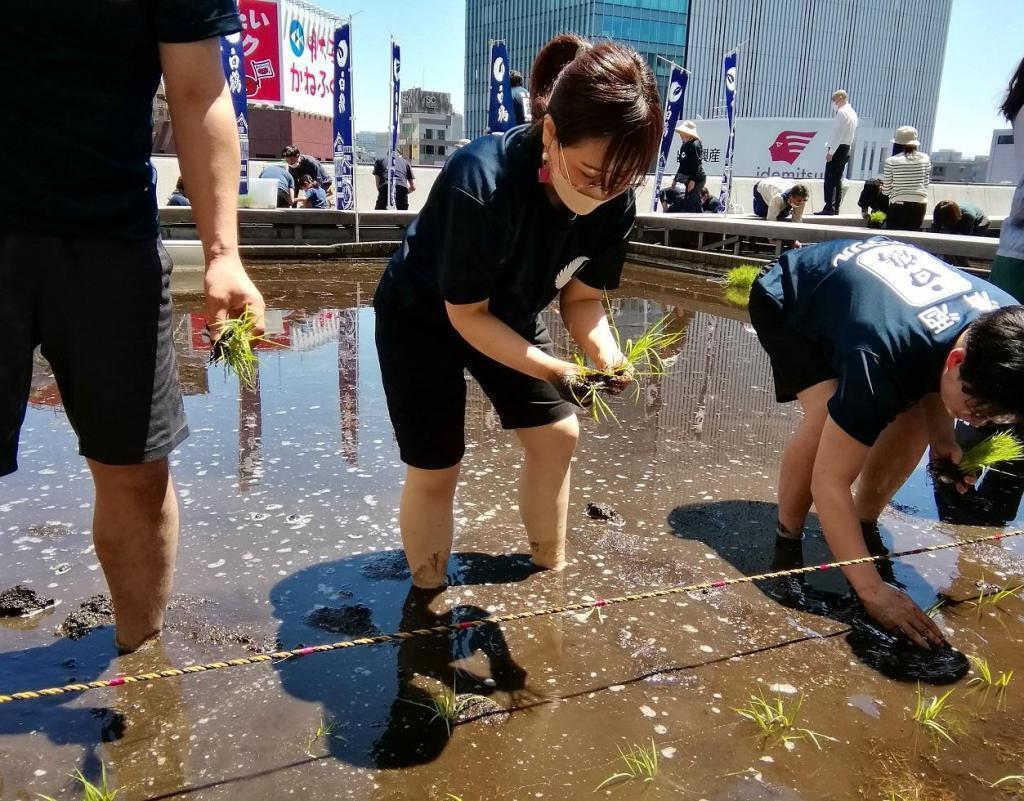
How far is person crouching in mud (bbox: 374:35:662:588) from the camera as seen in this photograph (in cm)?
183

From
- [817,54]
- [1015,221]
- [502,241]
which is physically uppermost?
[817,54]

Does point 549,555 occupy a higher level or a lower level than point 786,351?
lower

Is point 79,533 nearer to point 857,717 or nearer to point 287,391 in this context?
point 287,391

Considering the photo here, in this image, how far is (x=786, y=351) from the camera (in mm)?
3061

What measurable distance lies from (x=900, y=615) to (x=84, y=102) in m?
2.65

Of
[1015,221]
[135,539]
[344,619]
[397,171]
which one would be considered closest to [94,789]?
[135,539]

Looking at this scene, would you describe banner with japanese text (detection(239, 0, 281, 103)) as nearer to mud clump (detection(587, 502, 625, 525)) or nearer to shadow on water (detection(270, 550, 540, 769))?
mud clump (detection(587, 502, 625, 525))

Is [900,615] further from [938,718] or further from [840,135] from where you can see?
[840,135]

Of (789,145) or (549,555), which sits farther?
(789,145)

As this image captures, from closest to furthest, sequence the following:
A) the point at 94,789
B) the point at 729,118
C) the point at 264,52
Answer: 1. the point at 94,789
2. the point at 729,118
3. the point at 264,52

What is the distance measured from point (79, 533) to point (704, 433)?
3143mm

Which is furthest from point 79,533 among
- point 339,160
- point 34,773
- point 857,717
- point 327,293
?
point 339,160

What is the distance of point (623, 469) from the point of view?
389 cm

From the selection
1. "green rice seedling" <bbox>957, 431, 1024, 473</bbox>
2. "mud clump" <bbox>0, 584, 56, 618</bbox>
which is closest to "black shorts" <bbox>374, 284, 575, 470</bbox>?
"mud clump" <bbox>0, 584, 56, 618</bbox>
